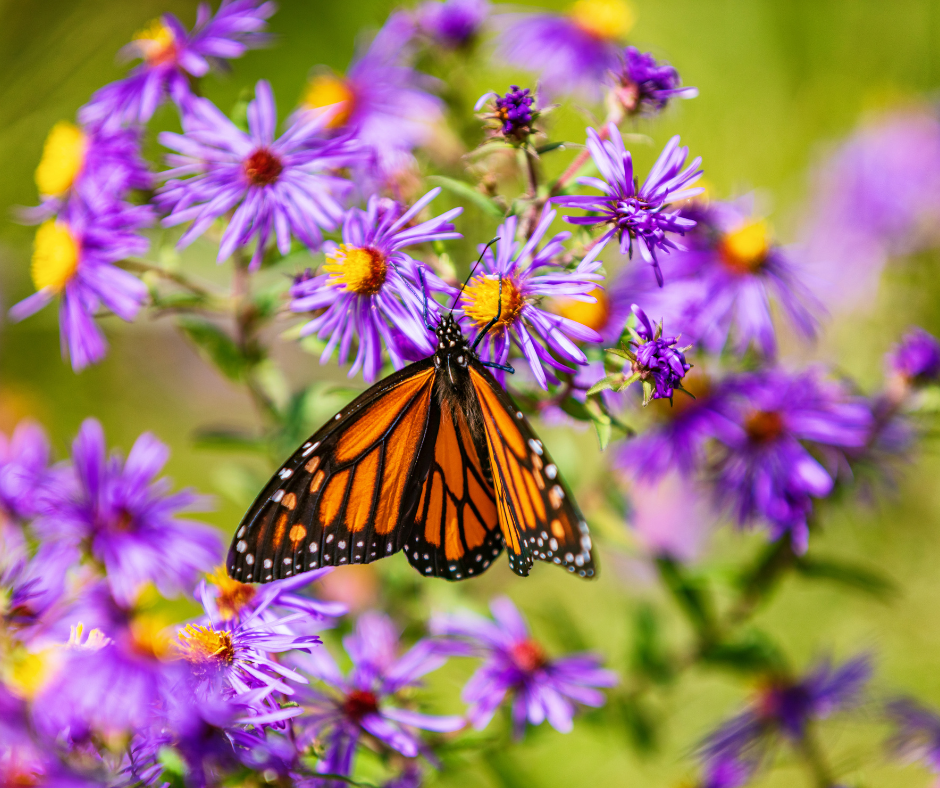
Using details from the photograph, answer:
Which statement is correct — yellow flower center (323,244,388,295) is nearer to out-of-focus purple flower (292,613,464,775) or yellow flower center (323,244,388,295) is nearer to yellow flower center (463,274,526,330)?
yellow flower center (463,274,526,330)

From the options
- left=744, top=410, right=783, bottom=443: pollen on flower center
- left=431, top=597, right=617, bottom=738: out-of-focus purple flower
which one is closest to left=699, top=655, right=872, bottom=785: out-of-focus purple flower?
left=431, top=597, right=617, bottom=738: out-of-focus purple flower

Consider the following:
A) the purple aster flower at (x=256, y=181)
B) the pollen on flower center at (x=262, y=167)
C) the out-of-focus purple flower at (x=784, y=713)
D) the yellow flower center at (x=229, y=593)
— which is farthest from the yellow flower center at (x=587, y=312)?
the out-of-focus purple flower at (x=784, y=713)

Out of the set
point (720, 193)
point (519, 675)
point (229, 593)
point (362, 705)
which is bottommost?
point (519, 675)

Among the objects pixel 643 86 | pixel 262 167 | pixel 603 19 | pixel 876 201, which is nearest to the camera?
pixel 643 86

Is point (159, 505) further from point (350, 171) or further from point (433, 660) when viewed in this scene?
point (350, 171)

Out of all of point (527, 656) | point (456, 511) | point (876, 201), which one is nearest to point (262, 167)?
point (456, 511)

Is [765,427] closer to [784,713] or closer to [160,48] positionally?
[784,713]

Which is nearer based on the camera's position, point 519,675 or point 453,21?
point 519,675

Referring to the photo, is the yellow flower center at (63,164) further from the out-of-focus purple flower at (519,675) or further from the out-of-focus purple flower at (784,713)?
the out-of-focus purple flower at (784,713)
